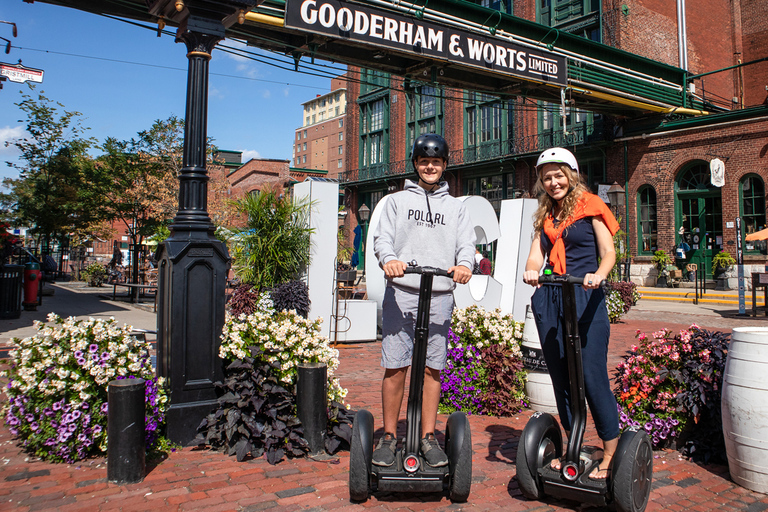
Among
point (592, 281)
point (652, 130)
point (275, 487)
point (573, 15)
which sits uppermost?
point (573, 15)

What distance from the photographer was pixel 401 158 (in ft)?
106

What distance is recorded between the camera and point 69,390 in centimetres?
372

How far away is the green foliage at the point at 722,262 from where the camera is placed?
60.4ft

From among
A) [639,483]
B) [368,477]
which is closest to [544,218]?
[639,483]

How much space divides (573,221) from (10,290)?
41.1 feet

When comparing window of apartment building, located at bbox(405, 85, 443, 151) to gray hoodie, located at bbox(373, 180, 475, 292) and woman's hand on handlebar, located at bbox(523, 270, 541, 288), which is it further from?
woman's hand on handlebar, located at bbox(523, 270, 541, 288)

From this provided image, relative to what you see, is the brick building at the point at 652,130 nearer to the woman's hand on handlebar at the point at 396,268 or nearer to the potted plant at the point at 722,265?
the potted plant at the point at 722,265

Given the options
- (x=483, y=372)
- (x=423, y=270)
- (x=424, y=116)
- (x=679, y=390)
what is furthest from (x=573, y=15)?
(x=423, y=270)

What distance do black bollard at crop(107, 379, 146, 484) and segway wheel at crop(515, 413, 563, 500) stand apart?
232 cm

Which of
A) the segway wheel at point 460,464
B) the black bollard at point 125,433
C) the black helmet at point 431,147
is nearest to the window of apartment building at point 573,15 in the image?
the black helmet at point 431,147

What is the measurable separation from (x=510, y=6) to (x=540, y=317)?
90.2 feet

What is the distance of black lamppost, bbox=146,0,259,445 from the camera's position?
4.02m

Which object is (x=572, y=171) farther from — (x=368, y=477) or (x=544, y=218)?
(x=368, y=477)

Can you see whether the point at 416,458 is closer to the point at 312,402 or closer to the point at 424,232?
the point at 312,402
